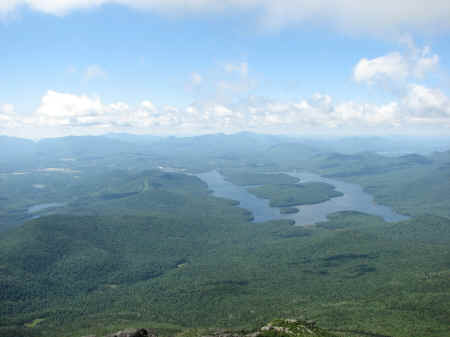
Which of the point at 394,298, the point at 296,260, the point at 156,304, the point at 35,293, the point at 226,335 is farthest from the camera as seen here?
the point at 296,260

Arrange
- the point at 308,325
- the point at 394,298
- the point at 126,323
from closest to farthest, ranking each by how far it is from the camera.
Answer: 1. the point at 308,325
2. the point at 126,323
3. the point at 394,298

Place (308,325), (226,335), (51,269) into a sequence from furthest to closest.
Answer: (51,269) → (308,325) → (226,335)

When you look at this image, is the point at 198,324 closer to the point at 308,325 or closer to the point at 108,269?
the point at 308,325

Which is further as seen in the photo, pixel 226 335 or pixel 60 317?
pixel 60 317

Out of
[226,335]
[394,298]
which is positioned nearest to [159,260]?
[394,298]

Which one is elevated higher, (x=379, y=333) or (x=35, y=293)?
(x=379, y=333)

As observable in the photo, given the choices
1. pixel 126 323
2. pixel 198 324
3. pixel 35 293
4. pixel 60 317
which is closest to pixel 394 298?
pixel 198 324

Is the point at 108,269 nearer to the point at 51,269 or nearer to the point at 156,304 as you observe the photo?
the point at 51,269

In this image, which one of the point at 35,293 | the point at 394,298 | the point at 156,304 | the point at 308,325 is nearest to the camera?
the point at 308,325

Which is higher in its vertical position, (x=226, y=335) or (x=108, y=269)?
(x=226, y=335)
